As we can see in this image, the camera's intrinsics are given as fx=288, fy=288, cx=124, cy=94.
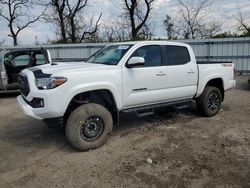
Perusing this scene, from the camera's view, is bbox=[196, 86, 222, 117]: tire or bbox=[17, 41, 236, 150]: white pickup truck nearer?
bbox=[17, 41, 236, 150]: white pickup truck

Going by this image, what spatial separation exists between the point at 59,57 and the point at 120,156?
1565 cm

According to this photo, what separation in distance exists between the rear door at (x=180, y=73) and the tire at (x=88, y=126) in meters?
1.67

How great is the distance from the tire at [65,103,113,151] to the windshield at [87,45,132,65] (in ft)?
3.40

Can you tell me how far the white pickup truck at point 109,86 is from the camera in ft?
15.3

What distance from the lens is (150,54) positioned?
5.87 m

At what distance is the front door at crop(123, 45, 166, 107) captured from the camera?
5371 millimetres

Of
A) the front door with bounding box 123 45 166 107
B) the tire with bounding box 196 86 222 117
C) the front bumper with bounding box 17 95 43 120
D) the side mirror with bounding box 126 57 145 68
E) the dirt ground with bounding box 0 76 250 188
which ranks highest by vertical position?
the side mirror with bounding box 126 57 145 68

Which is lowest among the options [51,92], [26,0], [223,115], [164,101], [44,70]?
[223,115]

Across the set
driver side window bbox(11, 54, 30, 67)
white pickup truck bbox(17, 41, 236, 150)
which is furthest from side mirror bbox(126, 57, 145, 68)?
driver side window bbox(11, 54, 30, 67)

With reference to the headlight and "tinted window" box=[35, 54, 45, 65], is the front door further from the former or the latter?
"tinted window" box=[35, 54, 45, 65]

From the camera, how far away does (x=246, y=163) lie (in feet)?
14.5

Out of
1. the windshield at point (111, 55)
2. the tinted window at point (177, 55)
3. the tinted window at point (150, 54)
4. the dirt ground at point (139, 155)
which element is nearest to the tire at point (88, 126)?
the dirt ground at point (139, 155)

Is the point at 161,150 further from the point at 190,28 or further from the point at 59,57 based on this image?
the point at 190,28

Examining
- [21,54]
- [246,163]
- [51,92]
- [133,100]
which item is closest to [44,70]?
[51,92]
